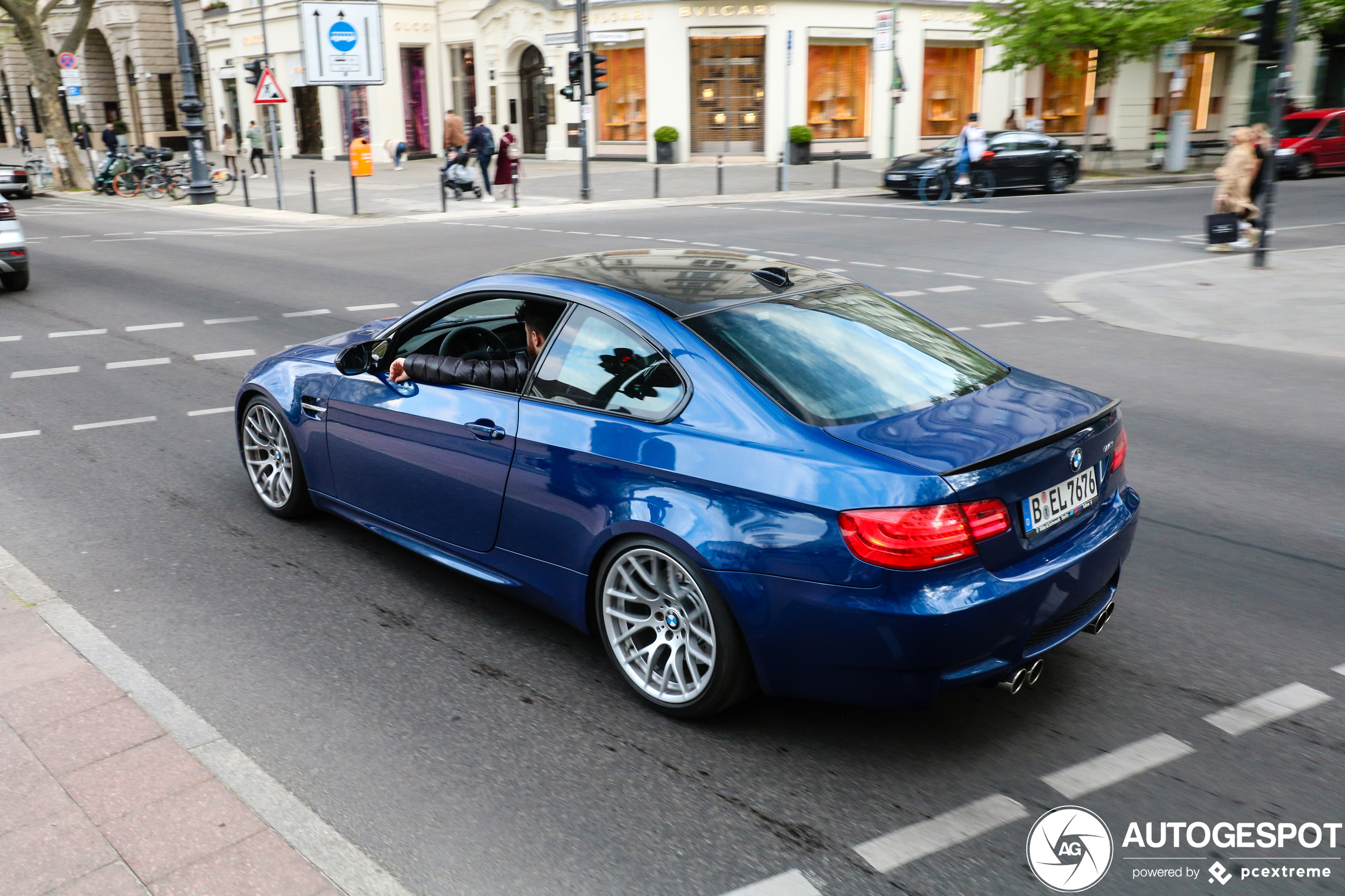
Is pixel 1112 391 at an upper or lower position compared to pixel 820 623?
lower

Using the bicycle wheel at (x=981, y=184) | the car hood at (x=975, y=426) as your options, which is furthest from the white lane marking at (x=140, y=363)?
the bicycle wheel at (x=981, y=184)

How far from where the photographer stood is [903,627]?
3234 mm

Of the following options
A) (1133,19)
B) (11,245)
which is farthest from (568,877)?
(1133,19)

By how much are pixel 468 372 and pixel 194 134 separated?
28.1 meters

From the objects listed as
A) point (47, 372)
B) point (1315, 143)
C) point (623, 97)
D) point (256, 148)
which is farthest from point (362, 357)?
point (256, 148)

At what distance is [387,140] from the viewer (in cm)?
4319

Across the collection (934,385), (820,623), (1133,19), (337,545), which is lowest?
(337,545)

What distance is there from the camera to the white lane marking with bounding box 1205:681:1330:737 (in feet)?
12.3

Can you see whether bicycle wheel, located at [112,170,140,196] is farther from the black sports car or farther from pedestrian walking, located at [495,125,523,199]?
the black sports car

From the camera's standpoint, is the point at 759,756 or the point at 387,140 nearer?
the point at 759,756

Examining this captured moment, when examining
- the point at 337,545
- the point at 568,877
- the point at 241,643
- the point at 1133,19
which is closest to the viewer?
the point at 568,877

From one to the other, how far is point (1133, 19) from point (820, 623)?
104 ft

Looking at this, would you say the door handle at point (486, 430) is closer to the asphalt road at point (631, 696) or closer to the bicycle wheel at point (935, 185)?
the asphalt road at point (631, 696)

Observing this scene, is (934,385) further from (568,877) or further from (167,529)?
(167,529)
